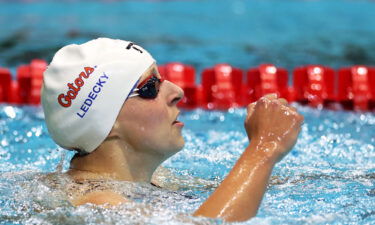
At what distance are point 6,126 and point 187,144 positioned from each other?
1302 mm

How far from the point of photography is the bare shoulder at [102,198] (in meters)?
2.11

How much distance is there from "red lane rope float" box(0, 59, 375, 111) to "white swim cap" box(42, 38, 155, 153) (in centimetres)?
295

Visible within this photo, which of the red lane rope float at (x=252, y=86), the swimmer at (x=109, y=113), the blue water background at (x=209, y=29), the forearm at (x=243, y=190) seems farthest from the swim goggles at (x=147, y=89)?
the blue water background at (x=209, y=29)

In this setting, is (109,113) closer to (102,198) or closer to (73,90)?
(73,90)

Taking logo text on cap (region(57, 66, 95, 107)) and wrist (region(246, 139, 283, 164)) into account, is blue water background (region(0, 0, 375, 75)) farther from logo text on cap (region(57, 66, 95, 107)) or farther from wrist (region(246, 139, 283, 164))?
wrist (region(246, 139, 283, 164))

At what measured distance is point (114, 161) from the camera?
2.33m

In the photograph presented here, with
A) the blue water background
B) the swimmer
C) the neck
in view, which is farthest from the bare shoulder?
the blue water background

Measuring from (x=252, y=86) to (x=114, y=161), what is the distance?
10.5 ft

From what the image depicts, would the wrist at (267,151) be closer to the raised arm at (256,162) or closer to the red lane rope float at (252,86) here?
the raised arm at (256,162)

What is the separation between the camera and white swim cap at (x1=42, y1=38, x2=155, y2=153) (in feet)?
7.55

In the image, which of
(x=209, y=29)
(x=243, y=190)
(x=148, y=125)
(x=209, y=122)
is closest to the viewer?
(x=243, y=190)

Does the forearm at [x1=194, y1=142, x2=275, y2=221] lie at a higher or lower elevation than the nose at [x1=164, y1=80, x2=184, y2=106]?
lower

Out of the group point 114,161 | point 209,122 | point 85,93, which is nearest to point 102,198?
point 114,161

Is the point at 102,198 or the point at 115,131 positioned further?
the point at 115,131
